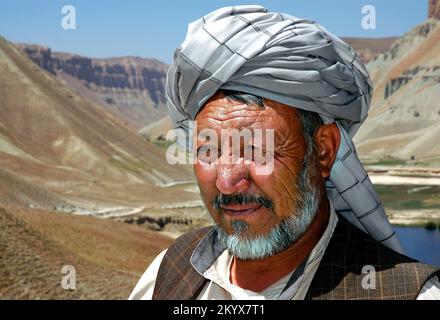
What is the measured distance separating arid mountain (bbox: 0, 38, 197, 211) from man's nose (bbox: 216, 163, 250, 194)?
45506mm

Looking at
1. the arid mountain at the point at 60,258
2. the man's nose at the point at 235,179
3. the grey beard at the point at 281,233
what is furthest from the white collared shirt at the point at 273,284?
the arid mountain at the point at 60,258

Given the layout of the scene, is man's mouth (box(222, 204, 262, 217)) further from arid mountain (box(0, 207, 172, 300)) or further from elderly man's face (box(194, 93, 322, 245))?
arid mountain (box(0, 207, 172, 300))

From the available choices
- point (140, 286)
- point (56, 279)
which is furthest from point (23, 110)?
point (140, 286)

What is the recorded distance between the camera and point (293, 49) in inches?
89.4

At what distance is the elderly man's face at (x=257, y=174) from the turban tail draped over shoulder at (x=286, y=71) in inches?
2.8

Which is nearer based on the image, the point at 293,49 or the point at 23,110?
the point at 293,49

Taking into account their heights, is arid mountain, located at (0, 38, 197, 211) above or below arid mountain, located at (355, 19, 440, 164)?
above

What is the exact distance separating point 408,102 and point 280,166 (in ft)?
400

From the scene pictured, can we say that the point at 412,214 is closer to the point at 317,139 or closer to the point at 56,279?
the point at 56,279

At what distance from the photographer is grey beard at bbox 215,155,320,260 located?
2.25 metres

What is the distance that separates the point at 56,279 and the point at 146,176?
5825 cm

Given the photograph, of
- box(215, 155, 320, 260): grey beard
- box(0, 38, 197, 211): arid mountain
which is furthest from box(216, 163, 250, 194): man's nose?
box(0, 38, 197, 211): arid mountain

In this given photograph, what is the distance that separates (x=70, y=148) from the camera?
7412 cm

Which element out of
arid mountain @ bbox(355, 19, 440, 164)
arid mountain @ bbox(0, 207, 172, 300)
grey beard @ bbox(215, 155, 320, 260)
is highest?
grey beard @ bbox(215, 155, 320, 260)
